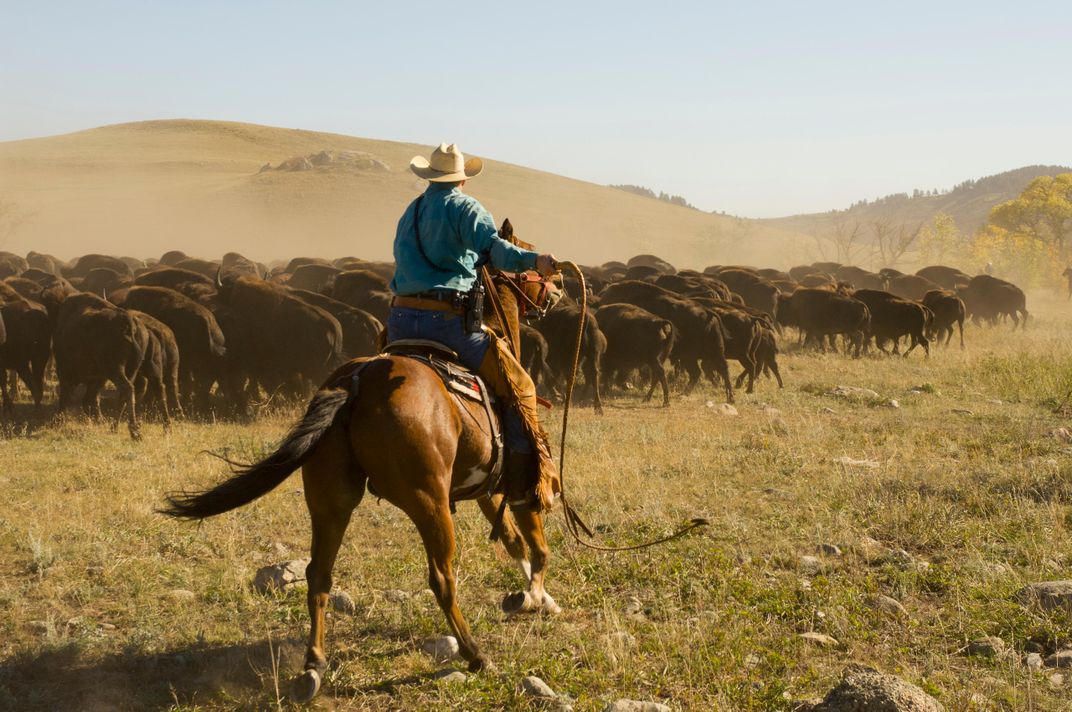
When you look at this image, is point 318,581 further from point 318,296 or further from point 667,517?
point 318,296

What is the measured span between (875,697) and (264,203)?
75737mm

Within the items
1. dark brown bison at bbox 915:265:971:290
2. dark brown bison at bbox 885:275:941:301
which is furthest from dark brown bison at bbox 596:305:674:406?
dark brown bison at bbox 915:265:971:290

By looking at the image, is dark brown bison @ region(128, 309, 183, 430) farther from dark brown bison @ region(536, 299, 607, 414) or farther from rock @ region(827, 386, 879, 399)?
rock @ region(827, 386, 879, 399)

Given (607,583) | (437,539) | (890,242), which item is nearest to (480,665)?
(437,539)

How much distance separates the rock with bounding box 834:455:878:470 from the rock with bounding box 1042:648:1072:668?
487 centimetres

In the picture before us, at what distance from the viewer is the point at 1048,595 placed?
5.87 m

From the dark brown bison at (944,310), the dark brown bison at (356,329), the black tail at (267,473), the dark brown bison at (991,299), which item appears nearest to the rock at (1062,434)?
the dark brown bison at (356,329)

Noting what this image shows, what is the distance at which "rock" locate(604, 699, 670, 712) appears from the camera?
4.58m

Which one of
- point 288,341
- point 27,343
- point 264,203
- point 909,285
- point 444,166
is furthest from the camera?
point 264,203

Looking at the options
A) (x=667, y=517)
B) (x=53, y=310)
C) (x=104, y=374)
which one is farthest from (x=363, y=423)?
(x=53, y=310)

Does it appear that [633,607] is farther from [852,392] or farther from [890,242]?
[890,242]

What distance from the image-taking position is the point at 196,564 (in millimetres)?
6855

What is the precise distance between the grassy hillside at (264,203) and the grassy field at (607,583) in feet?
188

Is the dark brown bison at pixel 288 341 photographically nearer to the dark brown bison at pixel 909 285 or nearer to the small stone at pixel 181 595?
the small stone at pixel 181 595
